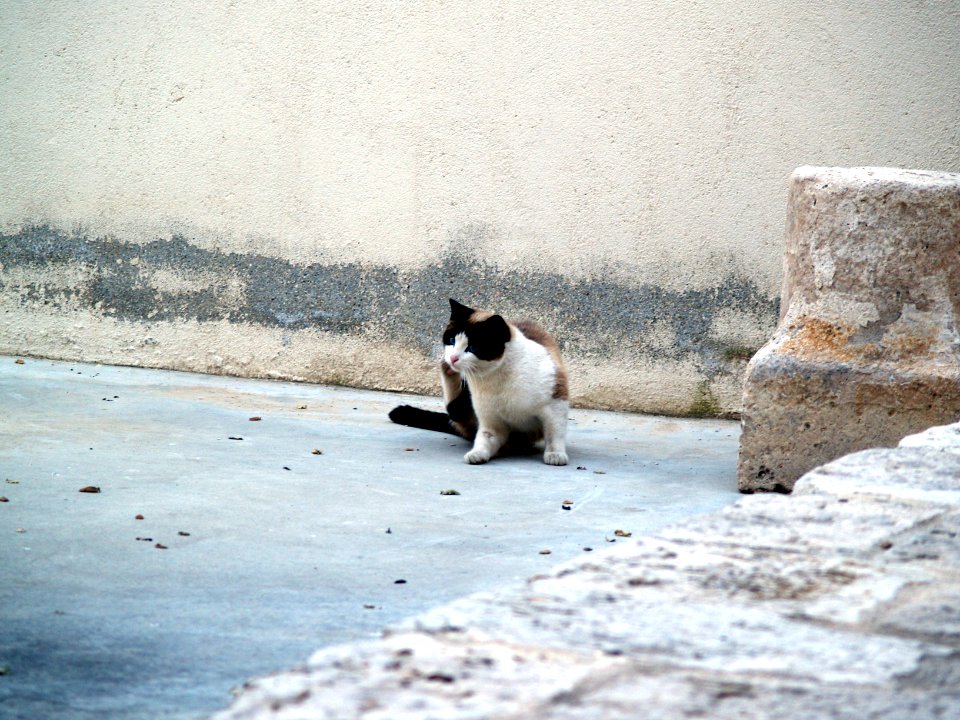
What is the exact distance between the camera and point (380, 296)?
6.25 m

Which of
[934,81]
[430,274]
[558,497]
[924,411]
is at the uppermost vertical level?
[934,81]

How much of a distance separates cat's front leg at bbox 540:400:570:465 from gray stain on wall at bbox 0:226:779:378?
4.71ft

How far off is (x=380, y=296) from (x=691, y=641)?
507 cm

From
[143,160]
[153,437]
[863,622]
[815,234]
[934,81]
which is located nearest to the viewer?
[863,622]

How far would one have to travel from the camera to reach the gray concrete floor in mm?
2221

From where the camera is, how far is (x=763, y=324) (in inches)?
229

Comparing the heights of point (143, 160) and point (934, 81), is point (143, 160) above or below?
below

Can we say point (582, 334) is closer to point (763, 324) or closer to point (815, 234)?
point (763, 324)

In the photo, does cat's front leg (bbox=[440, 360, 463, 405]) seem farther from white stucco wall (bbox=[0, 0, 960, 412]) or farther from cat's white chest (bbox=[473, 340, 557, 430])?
white stucco wall (bbox=[0, 0, 960, 412])

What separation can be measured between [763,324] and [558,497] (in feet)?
7.53

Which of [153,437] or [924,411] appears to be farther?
[153,437]

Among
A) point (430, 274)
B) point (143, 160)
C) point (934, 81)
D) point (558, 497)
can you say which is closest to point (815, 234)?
point (558, 497)

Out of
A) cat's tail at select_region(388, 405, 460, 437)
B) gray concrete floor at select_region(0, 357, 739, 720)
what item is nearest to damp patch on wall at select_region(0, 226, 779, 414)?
gray concrete floor at select_region(0, 357, 739, 720)

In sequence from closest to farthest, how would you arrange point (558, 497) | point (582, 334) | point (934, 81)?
1. point (558, 497)
2. point (934, 81)
3. point (582, 334)
